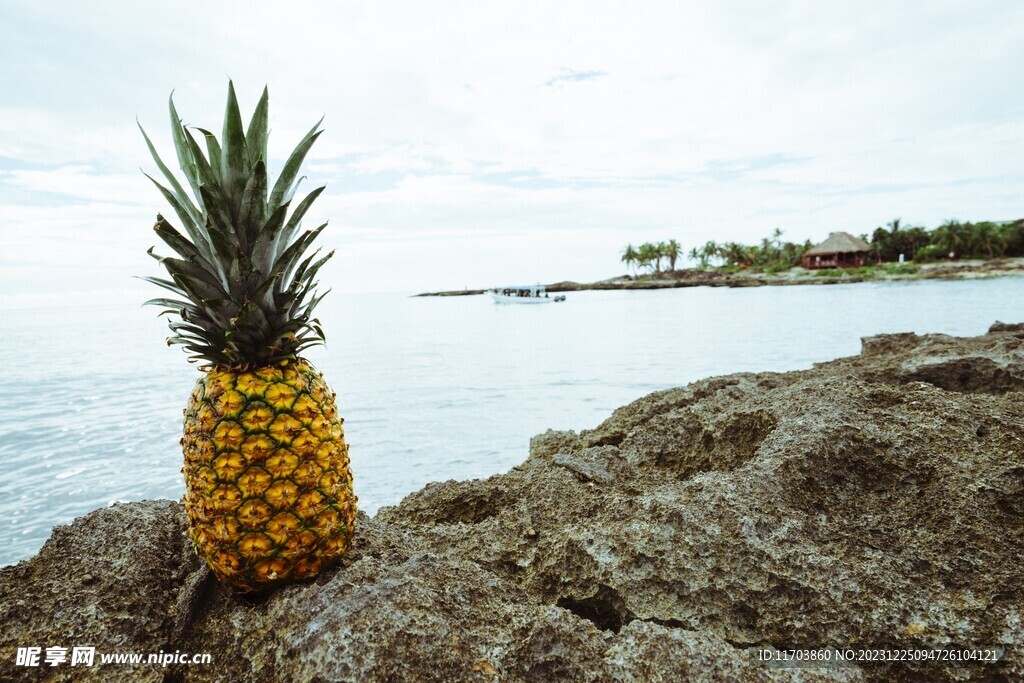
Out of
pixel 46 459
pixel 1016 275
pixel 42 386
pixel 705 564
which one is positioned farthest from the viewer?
pixel 1016 275

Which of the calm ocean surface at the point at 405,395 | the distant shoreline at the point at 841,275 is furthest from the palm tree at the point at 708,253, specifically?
the calm ocean surface at the point at 405,395

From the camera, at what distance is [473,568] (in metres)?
2.13

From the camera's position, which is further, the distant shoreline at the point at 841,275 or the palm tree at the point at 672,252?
the palm tree at the point at 672,252

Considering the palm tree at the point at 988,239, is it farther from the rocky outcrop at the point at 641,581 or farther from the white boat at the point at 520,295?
the rocky outcrop at the point at 641,581

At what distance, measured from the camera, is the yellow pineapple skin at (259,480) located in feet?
6.64

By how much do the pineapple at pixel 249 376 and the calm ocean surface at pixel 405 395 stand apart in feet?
13.7

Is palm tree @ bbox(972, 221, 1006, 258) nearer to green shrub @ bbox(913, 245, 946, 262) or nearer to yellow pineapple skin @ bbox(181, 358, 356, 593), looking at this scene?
green shrub @ bbox(913, 245, 946, 262)

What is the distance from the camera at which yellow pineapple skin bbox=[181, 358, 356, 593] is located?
6.64 ft

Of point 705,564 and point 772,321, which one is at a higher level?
point 705,564

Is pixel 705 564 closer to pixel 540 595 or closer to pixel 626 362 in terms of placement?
pixel 540 595

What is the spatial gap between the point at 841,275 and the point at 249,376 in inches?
3404

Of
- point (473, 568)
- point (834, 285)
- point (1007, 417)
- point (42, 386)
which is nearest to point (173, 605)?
point (473, 568)

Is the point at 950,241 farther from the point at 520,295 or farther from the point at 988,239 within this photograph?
the point at 520,295

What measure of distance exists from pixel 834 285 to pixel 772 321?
4813cm
